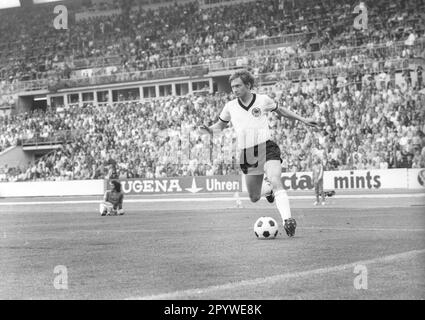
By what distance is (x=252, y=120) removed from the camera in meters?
10.8

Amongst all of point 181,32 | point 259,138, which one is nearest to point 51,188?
point 181,32

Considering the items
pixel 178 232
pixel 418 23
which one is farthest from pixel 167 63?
pixel 178 232

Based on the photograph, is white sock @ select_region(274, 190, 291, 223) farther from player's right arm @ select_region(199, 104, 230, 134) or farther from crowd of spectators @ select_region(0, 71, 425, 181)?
crowd of spectators @ select_region(0, 71, 425, 181)

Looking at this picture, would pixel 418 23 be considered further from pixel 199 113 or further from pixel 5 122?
pixel 5 122

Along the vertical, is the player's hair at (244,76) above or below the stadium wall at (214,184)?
above

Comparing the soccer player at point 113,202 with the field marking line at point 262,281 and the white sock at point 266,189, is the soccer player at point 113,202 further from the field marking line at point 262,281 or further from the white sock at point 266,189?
the field marking line at point 262,281

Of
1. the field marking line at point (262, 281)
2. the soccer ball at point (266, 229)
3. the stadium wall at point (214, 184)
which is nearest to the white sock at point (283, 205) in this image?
the soccer ball at point (266, 229)

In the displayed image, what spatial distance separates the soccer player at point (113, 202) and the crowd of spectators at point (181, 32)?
48.5 ft

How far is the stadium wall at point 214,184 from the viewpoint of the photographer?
29.2m

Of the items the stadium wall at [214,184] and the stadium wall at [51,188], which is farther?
the stadium wall at [51,188]

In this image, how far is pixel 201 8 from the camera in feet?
128

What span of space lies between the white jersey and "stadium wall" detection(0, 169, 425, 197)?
17279 millimetres

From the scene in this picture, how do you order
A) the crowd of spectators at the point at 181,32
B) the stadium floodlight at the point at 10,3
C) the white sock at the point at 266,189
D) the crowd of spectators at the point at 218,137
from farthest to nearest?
the crowd of spectators at the point at 181,32 < the crowd of spectators at the point at 218,137 < the white sock at the point at 266,189 < the stadium floodlight at the point at 10,3

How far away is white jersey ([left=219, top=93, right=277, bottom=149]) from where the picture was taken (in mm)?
10836
